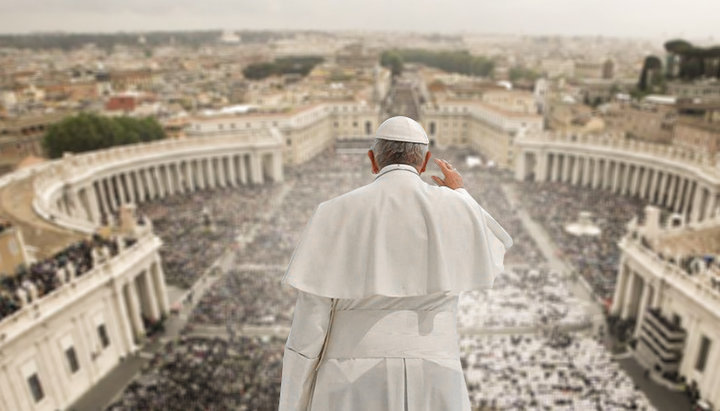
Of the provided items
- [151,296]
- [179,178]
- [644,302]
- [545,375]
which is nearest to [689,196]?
[644,302]

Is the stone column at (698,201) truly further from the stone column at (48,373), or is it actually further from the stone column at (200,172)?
the stone column at (200,172)

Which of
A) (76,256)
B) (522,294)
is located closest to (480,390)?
(522,294)

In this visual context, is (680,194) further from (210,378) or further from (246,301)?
(210,378)

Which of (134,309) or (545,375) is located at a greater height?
(134,309)

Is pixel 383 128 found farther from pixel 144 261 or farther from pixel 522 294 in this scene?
pixel 522 294

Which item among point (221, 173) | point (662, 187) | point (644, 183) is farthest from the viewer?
point (221, 173)

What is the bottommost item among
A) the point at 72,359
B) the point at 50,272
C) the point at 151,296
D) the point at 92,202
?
the point at 92,202
